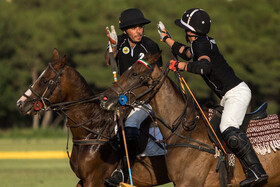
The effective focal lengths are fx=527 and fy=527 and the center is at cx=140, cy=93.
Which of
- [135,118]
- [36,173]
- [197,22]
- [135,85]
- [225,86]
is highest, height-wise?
[197,22]

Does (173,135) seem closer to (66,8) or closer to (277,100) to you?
(277,100)

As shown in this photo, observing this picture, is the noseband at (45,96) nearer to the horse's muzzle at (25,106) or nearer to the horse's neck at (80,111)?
the horse's muzzle at (25,106)

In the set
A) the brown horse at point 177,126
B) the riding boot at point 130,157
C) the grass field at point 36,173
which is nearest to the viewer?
the brown horse at point 177,126

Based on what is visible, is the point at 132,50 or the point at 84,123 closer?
the point at 84,123

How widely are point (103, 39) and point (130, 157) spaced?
3777 cm

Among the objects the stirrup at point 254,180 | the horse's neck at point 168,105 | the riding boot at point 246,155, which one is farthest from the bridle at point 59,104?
the stirrup at point 254,180

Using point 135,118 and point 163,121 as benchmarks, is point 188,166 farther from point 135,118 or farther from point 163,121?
point 135,118

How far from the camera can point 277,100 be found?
45469 mm

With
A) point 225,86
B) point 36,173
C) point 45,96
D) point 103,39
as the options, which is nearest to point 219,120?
point 225,86

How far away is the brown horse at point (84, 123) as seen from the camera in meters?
7.71

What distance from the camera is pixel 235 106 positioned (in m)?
6.34

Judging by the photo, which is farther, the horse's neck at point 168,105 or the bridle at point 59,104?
the bridle at point 59,104

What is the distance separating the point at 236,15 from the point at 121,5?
1079cm

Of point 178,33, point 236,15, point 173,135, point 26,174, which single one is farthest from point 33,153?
point 236,15
